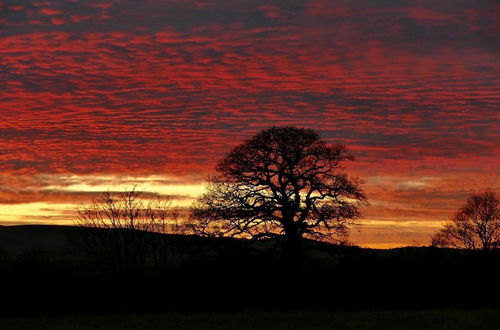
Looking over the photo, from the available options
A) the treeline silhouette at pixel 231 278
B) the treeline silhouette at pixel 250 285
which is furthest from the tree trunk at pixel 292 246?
the treeline silhouette at pixel 250 285

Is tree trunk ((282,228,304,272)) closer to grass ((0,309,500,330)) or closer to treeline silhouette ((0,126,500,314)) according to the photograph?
treeline silhouette ((0,126,500,314))

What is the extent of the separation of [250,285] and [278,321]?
704cm

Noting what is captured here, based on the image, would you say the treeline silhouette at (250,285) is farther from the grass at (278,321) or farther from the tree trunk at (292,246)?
the tree trunk at (292,246)

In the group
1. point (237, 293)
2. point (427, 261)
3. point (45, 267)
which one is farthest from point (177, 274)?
point (427, 261)

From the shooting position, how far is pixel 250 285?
3525cm

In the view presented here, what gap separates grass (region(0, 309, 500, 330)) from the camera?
2692cm

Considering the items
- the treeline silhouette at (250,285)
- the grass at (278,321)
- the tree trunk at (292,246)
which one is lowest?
the grass at (278,321)

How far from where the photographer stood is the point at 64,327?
2748 cm

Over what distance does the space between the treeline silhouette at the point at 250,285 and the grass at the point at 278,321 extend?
288 cm

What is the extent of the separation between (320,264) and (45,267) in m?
15.7

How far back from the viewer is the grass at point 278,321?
88.3 feet

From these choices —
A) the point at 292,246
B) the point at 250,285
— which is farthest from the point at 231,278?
the point at 292,246

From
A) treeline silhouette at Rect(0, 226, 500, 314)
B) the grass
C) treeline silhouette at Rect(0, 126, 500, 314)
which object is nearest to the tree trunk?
treeline silhouette at Rect(0, 126, 500, 314)

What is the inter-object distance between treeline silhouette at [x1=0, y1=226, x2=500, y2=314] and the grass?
2.88 metres
